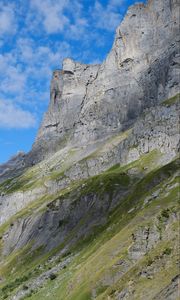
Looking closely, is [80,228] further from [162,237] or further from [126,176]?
[162,237]

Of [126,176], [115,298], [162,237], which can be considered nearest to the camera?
[115,298]

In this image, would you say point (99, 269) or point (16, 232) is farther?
point (16, 232)

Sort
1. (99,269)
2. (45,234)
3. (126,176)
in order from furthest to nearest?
(126,176), (45,234), (99,269)

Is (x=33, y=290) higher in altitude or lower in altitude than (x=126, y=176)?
lower

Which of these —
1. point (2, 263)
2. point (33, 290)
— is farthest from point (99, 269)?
point (2, 263)

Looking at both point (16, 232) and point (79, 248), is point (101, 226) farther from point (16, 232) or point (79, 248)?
point (16, 232)

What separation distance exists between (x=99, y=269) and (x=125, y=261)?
18.2 ft

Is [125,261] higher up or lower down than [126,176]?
lower down

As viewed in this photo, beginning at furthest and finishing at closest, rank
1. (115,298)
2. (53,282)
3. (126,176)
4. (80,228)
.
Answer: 1. (126,176)
2. (80,228)
3. (53,282)
4. (115,298)

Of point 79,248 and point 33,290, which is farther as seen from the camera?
point 79,248

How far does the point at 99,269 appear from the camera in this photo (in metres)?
A: 61.2

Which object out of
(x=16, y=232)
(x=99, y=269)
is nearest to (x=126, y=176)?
(x=16, y=232)

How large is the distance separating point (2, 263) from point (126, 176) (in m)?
56.5

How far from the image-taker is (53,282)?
79.1 meters
